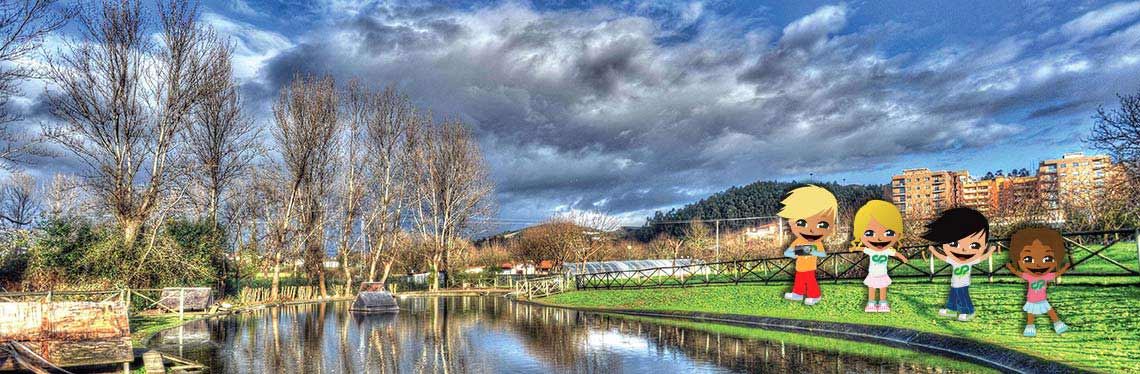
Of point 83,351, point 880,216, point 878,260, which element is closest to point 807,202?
point 880,216

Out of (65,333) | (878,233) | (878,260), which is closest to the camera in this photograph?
(65,333)

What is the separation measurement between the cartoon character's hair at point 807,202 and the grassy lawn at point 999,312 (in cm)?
350

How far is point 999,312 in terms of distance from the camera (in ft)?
61.2

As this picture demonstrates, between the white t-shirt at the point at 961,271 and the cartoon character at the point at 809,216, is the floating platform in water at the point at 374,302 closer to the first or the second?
the cartoon character at the point at 809,216

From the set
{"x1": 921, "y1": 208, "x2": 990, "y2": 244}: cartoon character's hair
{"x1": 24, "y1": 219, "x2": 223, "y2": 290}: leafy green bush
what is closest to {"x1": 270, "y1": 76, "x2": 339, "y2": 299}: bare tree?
{"x1": 24, "y1": 219, "x2": 223, "y2": 290}: leafy green bush

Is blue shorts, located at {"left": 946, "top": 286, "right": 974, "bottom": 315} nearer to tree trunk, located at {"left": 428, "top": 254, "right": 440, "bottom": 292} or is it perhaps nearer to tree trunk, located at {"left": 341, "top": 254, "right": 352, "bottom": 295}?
tree trunk, located at {"left": 341, "top": 254, "right": 352, "bottom": 295}

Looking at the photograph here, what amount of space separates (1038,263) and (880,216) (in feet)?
19.0

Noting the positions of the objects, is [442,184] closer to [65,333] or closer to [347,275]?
[347,275]

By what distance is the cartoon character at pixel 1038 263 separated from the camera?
15336 millimetres

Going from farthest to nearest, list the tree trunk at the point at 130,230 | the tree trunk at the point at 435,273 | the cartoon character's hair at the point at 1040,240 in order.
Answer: the tree trunk at the point at 435,273, the tree trunk at the point at 130,230, the cartoon character's hair at the point at 1040,240

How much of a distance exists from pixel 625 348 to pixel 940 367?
302 inches

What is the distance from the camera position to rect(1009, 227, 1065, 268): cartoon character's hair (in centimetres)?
1524

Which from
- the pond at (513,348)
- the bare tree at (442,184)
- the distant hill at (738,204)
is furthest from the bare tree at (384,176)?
the distant hill at (738,204)

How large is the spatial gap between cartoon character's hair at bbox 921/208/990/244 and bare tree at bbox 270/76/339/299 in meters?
39.9
